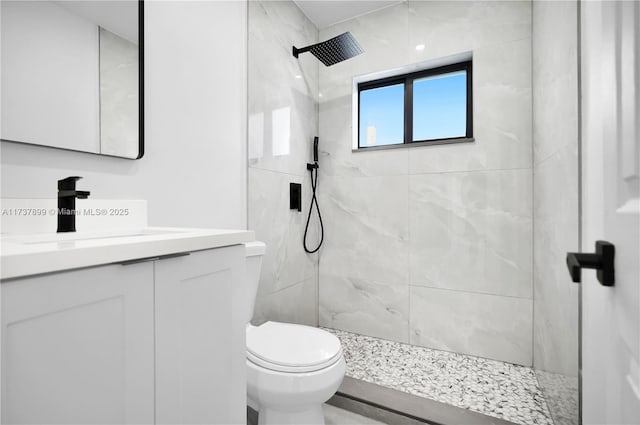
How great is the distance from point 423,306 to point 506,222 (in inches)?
30.2

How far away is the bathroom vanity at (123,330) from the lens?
0.50 meters

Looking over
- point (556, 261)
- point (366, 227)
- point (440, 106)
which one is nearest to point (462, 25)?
point (440, 106)

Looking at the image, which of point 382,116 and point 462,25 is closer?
point 462,25

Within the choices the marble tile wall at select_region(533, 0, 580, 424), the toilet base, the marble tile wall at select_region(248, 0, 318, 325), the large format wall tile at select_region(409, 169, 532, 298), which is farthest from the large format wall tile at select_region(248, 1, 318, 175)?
the marble tile wall at select_region(533, 0, 580, 424)

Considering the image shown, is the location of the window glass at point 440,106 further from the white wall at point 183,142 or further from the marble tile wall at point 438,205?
the white wall at point 183,142

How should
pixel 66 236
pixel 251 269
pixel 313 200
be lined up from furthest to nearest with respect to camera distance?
pixel 313 200 → pixel 251 269 → pixel 66 236

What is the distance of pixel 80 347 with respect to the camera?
0.57 metres

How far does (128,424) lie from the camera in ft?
2.11

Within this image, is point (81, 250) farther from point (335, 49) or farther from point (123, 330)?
point (335, 49)

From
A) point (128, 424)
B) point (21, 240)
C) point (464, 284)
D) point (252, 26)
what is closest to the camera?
point (128, 424)

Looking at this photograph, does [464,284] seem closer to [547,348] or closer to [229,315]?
[547,348]

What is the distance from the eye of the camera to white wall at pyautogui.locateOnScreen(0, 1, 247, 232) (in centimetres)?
103

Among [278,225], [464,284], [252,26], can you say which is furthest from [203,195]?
[464,284]

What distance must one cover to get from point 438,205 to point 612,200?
1554mm
